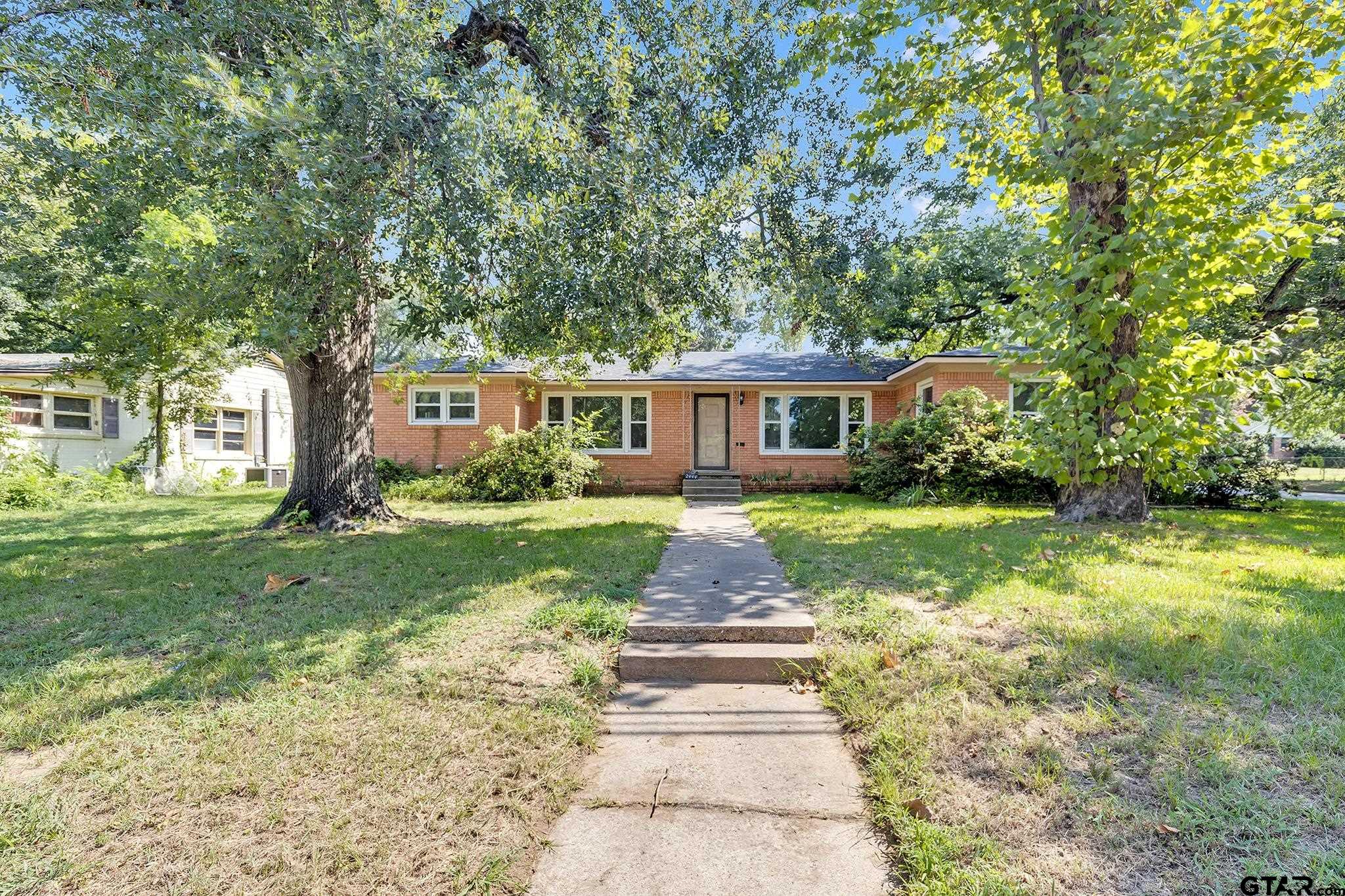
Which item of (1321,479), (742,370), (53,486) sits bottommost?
(1321,479)

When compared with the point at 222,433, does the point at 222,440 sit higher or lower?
lower

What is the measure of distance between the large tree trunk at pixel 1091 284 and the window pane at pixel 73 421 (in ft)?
70.4

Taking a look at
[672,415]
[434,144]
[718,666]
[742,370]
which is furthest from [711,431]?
[718,666]

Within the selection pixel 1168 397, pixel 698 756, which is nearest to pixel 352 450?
pixel 698 756

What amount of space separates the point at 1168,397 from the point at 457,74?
789cm

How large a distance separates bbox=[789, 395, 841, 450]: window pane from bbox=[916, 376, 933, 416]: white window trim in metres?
1.98

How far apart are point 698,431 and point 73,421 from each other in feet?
53.4

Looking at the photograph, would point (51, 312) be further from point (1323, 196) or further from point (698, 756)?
point (1323, 196)

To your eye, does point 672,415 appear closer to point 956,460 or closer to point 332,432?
point 956,460

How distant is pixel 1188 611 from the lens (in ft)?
12.9

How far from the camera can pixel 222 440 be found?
57.8 ft

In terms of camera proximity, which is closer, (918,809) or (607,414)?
(918,809)

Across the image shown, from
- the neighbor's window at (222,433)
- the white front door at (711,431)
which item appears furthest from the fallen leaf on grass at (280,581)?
the neighbor's window at (222,433)

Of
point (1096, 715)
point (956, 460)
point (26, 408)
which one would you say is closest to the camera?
point (1096, 715)
